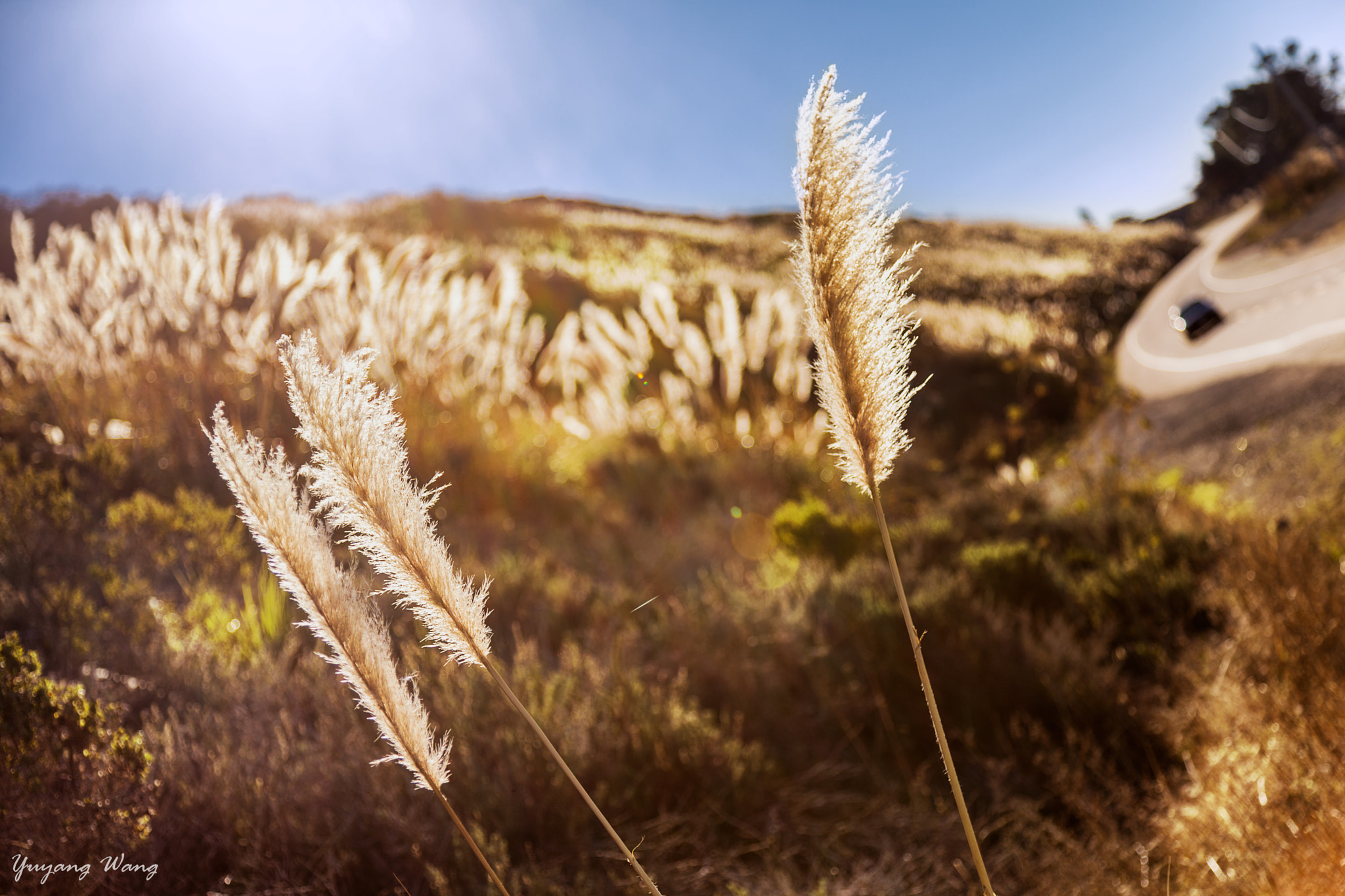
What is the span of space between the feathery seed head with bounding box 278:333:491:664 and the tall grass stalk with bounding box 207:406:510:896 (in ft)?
0.24

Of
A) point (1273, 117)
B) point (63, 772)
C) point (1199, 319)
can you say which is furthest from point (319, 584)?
point (1273, 117)

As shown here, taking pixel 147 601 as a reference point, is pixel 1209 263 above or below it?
above

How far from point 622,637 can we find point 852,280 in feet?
9.49

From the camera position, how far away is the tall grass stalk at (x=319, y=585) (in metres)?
1.26

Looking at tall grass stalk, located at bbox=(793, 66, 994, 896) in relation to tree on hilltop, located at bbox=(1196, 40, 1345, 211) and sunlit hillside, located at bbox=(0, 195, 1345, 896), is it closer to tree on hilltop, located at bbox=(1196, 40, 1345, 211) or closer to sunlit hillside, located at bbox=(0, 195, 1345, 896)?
sunlit hillside, located at bbox=(0, 195, 1345, 896)

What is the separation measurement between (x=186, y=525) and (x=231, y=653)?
1.13 m

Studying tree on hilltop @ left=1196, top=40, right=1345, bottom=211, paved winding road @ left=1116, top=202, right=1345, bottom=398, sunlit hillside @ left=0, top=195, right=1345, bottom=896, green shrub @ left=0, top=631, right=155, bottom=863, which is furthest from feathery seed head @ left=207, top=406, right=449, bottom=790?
tree on hilltop @ left=1196, top=40, right=1345, bottom=211

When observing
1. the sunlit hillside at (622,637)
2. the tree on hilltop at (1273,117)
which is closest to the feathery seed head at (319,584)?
the sunlit hillside at (622,637)

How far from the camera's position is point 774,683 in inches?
148

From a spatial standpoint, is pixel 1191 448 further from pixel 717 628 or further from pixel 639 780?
pixel 639 780

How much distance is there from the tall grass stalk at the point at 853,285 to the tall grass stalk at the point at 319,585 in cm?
85

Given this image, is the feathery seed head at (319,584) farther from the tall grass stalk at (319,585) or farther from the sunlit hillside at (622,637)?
the sunlit hillside at (622,637)

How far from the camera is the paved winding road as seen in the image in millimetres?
8906

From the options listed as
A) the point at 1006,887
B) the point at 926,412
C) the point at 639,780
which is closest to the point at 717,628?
the point at 639,780
